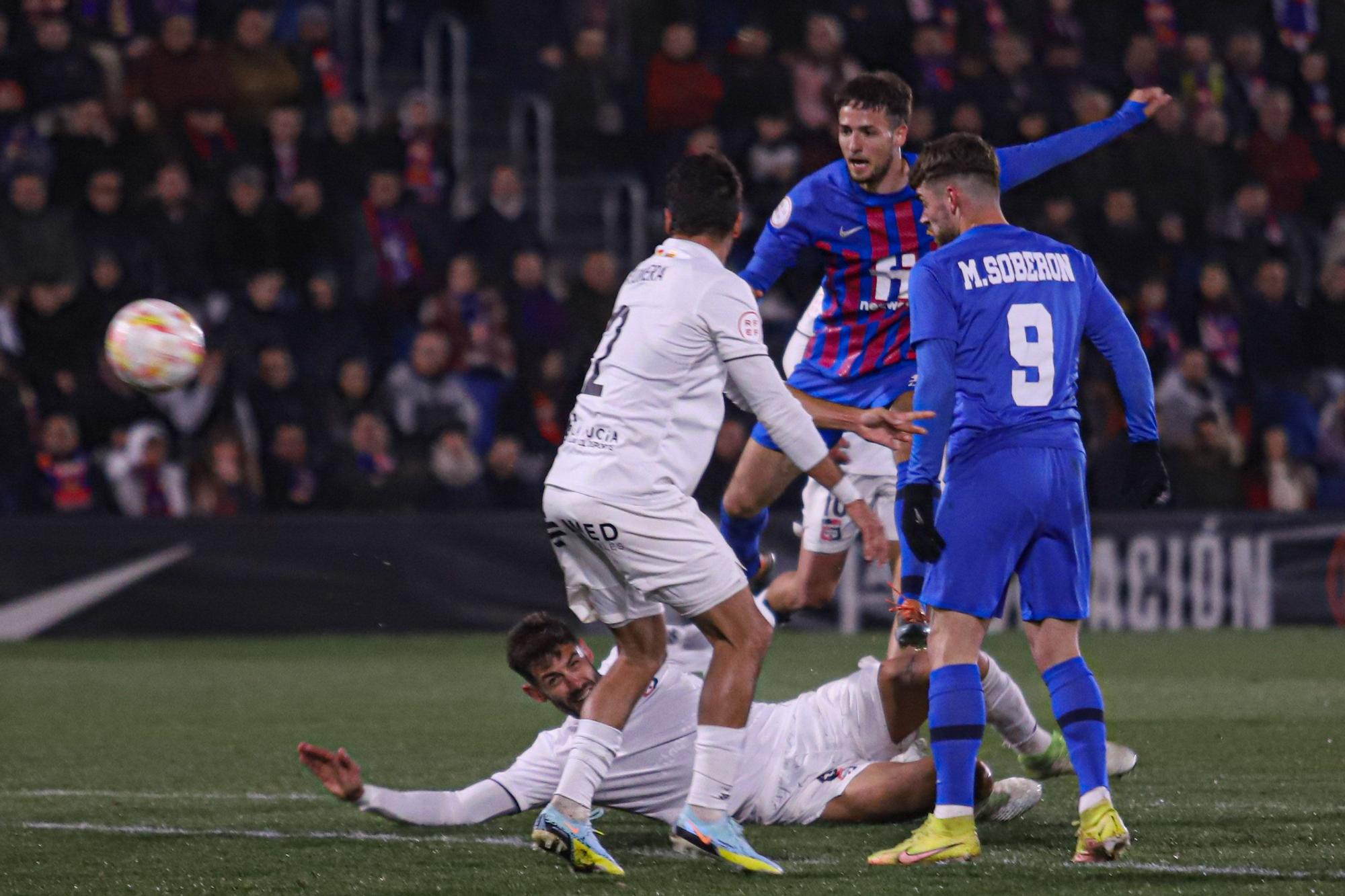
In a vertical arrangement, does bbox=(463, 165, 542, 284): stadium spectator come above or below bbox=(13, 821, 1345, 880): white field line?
above

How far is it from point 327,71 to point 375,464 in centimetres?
385

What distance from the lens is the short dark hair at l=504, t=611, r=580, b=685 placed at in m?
5.66

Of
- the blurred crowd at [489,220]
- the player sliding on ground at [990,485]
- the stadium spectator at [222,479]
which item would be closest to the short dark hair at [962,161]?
the player sliding on ground at [990,485]

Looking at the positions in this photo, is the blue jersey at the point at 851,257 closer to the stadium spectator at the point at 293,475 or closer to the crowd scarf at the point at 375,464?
the crowd scarf at the point at 375,464

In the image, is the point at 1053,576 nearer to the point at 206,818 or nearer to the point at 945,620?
the point at 945,620

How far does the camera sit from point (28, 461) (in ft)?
41.1

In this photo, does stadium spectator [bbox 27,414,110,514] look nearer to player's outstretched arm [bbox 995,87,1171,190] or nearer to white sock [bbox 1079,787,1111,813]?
player's outstretched arm [bbox 995,87,1171,190]

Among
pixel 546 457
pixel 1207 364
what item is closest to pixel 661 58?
pixel 546 457

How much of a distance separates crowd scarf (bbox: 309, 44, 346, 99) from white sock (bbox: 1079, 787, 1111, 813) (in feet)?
37.0

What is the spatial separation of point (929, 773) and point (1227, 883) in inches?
52.5

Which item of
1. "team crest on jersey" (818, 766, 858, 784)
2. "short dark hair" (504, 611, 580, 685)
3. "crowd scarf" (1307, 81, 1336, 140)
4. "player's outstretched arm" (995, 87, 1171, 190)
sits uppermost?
"crowd scarf" (1307, 81, 1336, 140)

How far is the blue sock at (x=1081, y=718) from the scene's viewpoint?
505cm

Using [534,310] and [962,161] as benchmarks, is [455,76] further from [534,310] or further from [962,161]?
[962,161]

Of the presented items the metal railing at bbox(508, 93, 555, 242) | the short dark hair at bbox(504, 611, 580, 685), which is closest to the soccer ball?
the short dark hair at bbox(504, 611, 580, 685)
